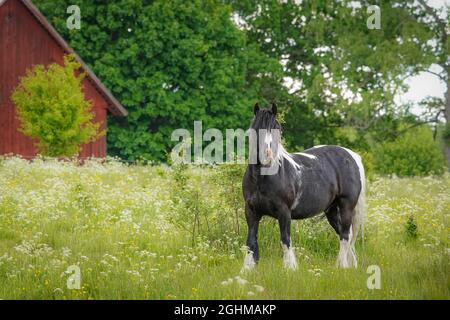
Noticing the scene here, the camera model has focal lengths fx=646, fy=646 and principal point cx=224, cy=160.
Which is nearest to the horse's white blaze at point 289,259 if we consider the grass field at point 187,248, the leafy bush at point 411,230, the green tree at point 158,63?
the grass field at point 187,248

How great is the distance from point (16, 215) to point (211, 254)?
4.67 metres

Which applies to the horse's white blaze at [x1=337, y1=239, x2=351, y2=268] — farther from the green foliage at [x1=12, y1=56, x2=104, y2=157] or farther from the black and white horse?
the green foliage at [x1=12, y1=56, x2=104, y2=157]

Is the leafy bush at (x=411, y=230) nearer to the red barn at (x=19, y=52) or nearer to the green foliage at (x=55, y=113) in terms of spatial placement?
the green foliage at (x=55, y=113)

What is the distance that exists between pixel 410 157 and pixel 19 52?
3048cm

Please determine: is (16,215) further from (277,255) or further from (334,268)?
(334,268)

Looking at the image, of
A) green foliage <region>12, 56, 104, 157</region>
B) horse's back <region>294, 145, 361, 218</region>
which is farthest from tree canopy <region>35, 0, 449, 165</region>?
horse's back <region>294, 145, 361, 218</region>

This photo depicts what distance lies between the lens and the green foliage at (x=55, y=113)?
78.7 feet

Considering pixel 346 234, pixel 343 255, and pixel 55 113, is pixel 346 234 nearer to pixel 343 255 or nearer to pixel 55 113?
pixel 343 255

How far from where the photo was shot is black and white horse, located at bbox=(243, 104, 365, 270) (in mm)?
8523

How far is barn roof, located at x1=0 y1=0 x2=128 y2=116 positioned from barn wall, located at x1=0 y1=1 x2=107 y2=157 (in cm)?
47

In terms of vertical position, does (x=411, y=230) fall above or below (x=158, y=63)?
below

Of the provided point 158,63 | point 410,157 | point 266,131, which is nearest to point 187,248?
point 266,131

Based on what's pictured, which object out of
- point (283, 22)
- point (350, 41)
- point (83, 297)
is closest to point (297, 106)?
point (283, 22)

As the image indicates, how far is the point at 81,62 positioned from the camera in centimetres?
2919
